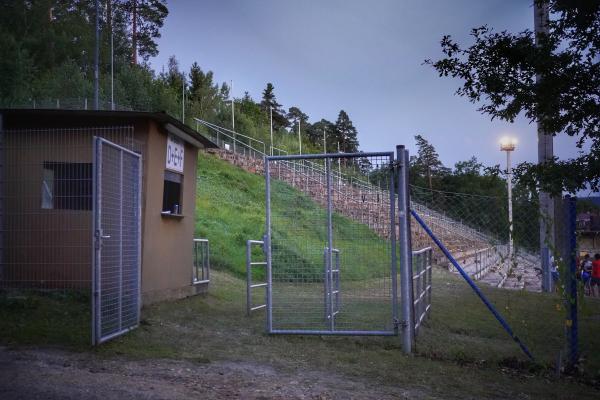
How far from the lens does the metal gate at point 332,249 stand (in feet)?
24.3

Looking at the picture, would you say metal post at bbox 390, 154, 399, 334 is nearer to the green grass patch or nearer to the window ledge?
the green grass patch

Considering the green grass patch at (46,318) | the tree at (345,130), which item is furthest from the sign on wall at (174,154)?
the tree at (345,130)

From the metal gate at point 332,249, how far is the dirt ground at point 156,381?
174 cm

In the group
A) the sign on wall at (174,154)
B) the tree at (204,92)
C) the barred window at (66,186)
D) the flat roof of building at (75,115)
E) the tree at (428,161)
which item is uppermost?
the tree at (204,92)

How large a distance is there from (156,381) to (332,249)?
3.27m

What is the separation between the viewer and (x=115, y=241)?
7129 millimetres

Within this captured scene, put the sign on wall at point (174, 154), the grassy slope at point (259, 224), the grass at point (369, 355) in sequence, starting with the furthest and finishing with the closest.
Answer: the sign on wall at point (174, 154), the grassy slope at point (259, 224), the grass at point (369, 355)

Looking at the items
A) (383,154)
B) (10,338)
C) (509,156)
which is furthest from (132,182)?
(509,156)

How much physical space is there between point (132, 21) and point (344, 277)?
140 ft

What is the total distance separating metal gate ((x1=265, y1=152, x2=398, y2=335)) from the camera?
7.41 meters

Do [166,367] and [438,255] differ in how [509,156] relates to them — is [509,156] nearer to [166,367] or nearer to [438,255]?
[438,255]

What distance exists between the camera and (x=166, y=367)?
581cm

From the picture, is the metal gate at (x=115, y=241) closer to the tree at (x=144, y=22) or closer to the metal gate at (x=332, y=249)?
the metal gate at (x=332, y=249)

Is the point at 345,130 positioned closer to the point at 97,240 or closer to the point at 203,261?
the point at 203,261
